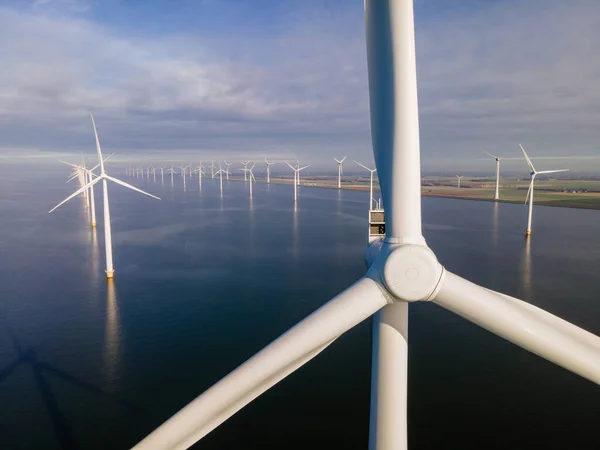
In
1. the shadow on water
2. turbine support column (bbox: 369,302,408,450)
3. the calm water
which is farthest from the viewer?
the calm water

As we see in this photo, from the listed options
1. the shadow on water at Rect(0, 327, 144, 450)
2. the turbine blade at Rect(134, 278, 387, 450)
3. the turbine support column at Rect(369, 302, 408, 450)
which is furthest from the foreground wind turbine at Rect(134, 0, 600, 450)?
the shadow on water at Rect(0, 327, 144, 450)

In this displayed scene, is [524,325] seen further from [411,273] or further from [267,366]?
[267,366]

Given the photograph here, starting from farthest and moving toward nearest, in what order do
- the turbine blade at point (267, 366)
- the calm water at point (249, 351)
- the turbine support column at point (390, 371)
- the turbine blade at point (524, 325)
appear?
the calm water at point (249, 351) < the turbine support column at point (390, 371) < the turbine blade at point (524, 325) < the turbine blade at point (267, 366)

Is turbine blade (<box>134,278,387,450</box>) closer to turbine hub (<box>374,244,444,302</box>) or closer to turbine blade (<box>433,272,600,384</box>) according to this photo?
turbine hub (<box>374,244,444,302</box>)

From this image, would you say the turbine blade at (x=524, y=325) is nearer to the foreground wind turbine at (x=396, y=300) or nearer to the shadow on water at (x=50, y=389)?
the foreground wind turbine at (x=396, y=300)

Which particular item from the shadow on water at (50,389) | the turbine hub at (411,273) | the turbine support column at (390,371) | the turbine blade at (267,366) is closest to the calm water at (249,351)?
the shadow on water at (50,389)

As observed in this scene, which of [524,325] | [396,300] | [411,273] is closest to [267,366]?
[396,300]
